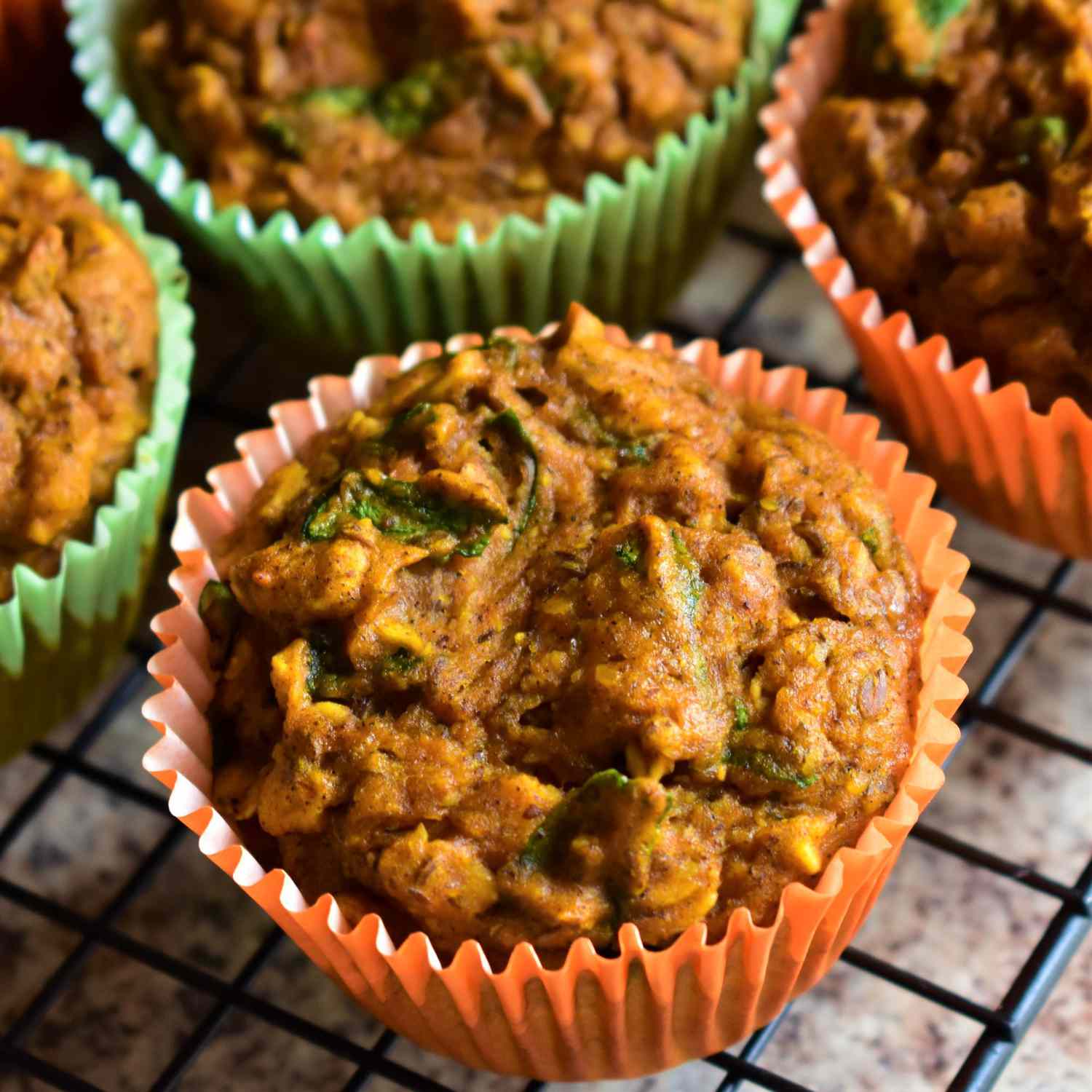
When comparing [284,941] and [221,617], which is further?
[284,941]

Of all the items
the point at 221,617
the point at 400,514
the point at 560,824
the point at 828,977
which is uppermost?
the point at 400,514

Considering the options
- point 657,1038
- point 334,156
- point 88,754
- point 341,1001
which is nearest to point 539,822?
point 657,1038

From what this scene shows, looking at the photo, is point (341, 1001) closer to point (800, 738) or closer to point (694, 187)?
point (800, 738)

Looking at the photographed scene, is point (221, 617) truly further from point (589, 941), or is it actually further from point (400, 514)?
point (589, 941)

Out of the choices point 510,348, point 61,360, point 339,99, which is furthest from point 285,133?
point 510,348

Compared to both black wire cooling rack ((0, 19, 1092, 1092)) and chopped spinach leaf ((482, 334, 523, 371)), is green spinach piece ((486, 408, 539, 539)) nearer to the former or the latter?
chopped spinach leaf ((482, 334, 523, 371))
